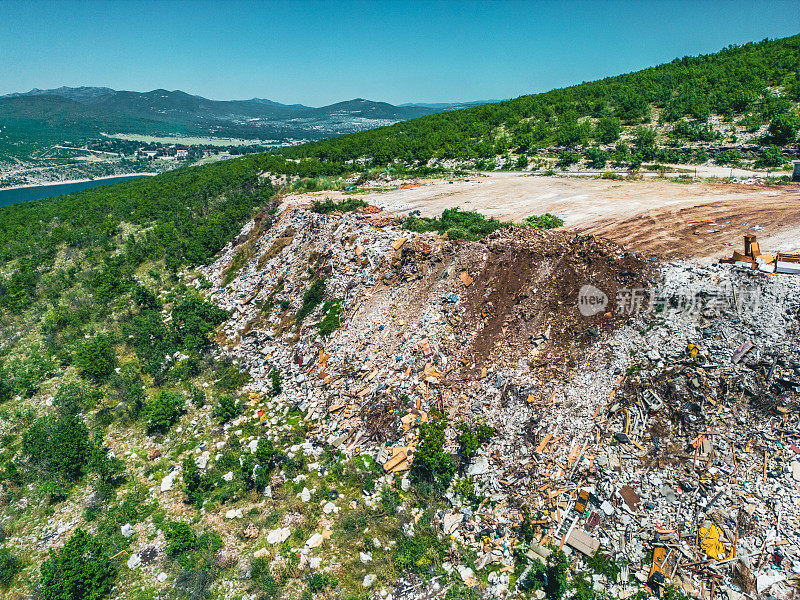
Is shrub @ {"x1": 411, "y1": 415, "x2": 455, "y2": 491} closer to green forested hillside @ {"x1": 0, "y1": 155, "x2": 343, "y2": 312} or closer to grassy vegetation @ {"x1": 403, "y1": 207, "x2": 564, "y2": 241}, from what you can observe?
grassy vegetation @ {"x1": 403, "y1": 207, "x2": 564, "y2": 241}

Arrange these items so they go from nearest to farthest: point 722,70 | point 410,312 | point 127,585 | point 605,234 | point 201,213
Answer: point 127,585, point 410,312, point 605,234, point 201,213, point 722,70

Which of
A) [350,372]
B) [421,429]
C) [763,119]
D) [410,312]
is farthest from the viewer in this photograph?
[763,119]

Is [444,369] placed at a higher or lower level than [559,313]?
lower

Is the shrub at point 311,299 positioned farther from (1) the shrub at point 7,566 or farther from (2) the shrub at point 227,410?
(1) the shrub at point 7,566

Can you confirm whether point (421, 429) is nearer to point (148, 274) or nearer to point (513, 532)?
point (513, 532)

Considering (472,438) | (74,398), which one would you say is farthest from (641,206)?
(74,398)

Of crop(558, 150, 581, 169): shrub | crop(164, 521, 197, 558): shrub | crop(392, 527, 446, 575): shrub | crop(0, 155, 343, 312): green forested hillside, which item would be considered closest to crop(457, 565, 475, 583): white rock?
crop(392, 527, 446, 575): shrub

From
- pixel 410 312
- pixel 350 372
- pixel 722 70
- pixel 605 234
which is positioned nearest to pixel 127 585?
pixel 350 372

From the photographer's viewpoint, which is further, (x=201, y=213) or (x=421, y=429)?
(x=201, y=213)
